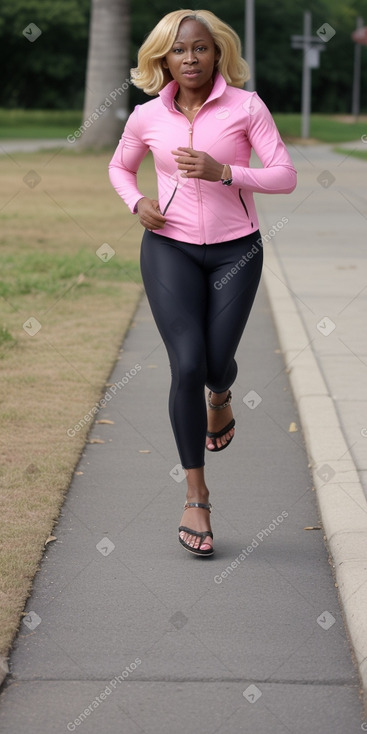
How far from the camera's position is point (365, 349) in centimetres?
826

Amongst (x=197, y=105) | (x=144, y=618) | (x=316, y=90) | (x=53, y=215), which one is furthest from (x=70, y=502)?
(x=316, y=90)

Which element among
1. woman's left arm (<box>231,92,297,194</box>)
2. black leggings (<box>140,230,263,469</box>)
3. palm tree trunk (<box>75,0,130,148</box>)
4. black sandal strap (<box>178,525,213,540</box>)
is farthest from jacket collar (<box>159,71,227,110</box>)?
palm tree trunk (<box>75,0,130,148</box>)

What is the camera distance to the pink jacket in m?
4.53

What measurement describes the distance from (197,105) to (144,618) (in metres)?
1.87

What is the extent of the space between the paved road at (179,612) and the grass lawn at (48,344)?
10 cm

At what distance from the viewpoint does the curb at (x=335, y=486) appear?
156 inches

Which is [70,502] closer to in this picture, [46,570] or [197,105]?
[46,570]

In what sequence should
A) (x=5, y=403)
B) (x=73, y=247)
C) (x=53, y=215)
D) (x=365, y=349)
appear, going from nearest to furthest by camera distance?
(x=5, y=403)
(x=365, y=349)
(x=73, y=247)
(x=53, y=215)

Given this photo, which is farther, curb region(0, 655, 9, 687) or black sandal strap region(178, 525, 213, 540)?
black sandal strap region(178, 525, 213, 540)

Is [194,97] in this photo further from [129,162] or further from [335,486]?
[335,486]

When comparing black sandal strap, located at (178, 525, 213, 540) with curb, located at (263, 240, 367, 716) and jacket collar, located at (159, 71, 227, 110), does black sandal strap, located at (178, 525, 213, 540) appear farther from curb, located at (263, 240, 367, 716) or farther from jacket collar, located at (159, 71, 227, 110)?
jacket collar, located at (159, 71, 227, 110)

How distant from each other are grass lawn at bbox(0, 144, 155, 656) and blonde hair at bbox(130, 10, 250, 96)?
1.74m

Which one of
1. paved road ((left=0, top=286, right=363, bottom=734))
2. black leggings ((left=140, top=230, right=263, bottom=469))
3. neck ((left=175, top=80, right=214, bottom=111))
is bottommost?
paved road ((left=0, top=286, right=363, bottom=734))

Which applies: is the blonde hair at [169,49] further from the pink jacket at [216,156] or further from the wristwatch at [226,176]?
the wristwatch at [226,176]
